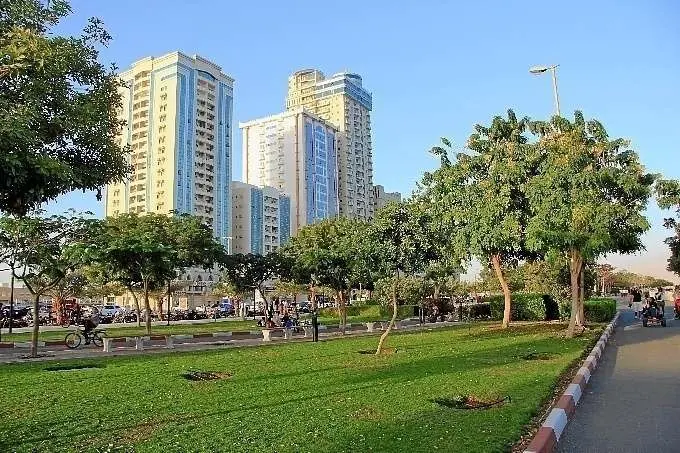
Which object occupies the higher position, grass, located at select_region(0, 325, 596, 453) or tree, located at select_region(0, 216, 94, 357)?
tree, located at select_region(0, 216, 94, 357)

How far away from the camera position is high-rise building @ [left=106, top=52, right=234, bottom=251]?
9544cm

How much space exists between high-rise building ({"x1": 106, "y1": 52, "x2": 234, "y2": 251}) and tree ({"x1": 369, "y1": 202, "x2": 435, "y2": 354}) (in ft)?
264

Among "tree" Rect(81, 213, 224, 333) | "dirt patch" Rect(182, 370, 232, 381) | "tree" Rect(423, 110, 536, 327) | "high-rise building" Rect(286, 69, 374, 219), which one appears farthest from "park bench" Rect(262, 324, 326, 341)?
"high-rise building" Rect(286, 69, 374, 219)

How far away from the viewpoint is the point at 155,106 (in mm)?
97875

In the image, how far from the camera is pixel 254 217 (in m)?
108

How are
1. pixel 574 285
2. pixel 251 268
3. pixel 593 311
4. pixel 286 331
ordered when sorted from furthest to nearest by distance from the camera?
pixel 251 268
pixel 593 311
pixel 286 331
pixel 574 285

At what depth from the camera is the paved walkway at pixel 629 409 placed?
20.5ft

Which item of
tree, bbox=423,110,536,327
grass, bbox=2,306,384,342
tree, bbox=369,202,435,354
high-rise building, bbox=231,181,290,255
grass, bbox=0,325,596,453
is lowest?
grass, bbox=0,325,596,453

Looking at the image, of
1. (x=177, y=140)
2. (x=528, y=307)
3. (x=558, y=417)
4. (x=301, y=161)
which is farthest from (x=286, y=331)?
(x=301, y=161)

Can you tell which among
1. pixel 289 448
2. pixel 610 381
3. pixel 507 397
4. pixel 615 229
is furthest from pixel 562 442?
pixel 615 229

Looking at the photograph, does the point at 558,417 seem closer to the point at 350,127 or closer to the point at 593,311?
the point at 593,311

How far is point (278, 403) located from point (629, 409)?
14.8 feet

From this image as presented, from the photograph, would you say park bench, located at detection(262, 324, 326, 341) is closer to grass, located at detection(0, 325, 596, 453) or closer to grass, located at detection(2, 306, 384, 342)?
grass, located at detection(2, 306, 384, 342)

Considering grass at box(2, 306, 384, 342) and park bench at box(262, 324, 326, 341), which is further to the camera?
grass at box(2, 306, 384, 342)
